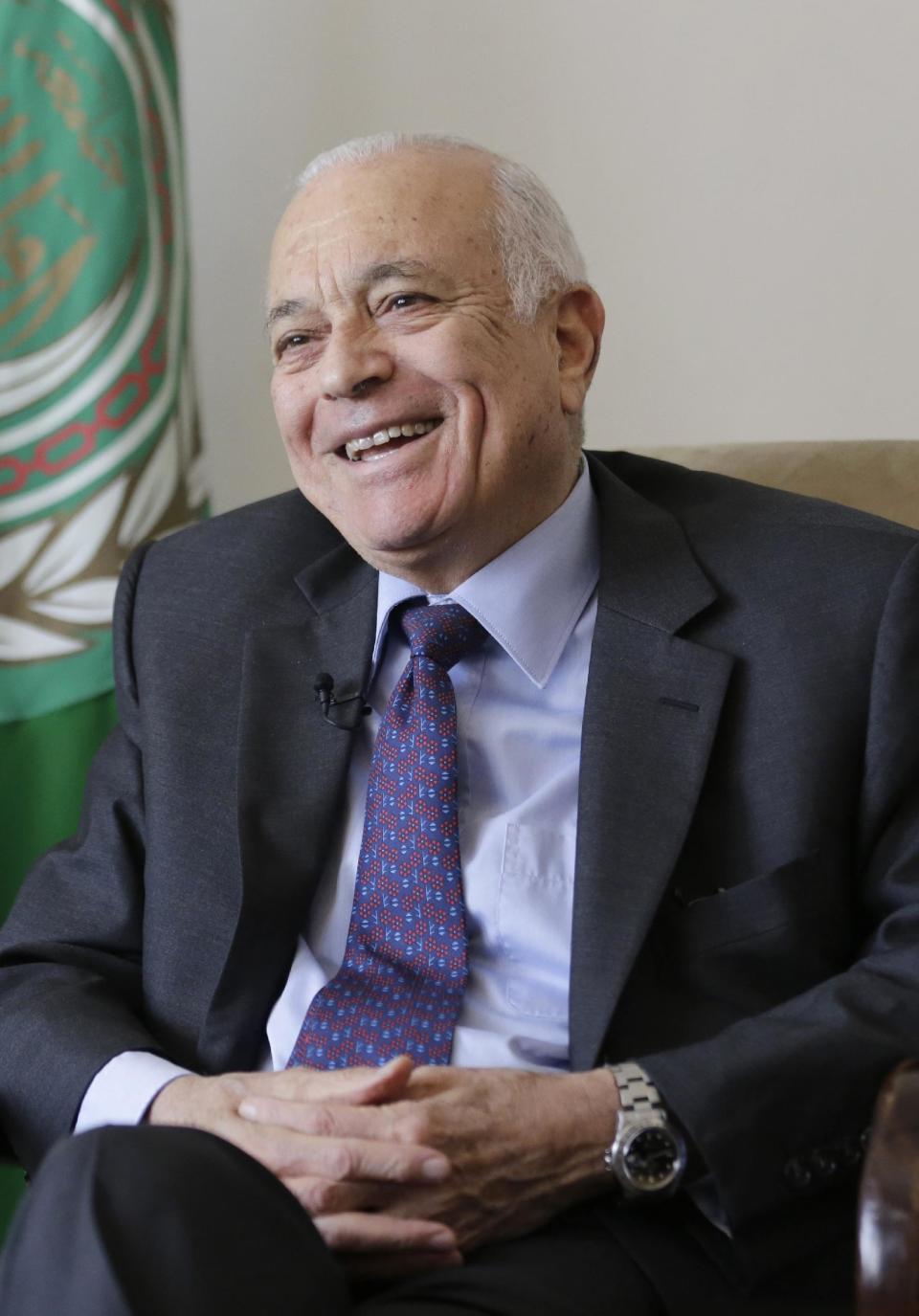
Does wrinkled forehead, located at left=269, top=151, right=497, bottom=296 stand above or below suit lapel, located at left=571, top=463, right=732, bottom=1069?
above

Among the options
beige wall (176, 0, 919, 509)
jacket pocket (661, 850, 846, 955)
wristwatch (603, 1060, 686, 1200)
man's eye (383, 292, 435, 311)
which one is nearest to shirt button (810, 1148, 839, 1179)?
wristwatch (603, 1060, 686, 1200)

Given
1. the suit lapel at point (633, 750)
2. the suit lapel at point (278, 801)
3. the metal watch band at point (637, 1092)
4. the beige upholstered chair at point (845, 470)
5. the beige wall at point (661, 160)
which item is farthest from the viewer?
the beige wall at point (661, 160)

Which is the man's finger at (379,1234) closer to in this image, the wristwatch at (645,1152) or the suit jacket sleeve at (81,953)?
the wristwatch at (645,1152)

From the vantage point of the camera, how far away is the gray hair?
5.66 feet

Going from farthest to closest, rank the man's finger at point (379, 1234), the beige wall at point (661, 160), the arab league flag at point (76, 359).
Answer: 1. the beige wall at point (661, 160)
2. the arab league flag at point (76, 359)
3. the man's finger at point (379, 1234)

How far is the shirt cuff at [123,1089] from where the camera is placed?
4.99ft

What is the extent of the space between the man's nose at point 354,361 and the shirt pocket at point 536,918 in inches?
20.0

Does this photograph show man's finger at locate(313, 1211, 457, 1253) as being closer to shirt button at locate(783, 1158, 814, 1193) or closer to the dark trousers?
the dark trousers

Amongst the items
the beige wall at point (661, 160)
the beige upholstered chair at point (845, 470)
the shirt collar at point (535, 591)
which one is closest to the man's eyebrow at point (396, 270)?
the shirt collar at point (535, 591)

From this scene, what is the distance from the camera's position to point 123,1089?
153 cm

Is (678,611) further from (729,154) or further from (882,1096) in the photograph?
(729,154)

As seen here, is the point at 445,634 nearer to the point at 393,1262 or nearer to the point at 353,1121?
the point at 353,1121

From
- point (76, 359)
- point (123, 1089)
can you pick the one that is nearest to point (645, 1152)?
point (123, 1089)

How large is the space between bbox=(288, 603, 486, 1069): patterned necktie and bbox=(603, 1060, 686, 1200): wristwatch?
8.4 inches
